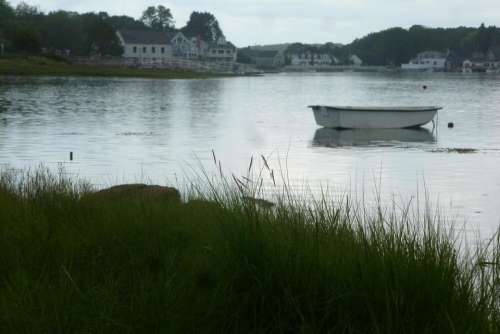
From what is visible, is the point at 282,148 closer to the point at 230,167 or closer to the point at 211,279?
the point at 230,167

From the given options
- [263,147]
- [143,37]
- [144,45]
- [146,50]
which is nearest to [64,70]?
[144,45]

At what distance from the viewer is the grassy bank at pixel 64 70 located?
10330 cm

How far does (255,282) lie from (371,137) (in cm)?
3029

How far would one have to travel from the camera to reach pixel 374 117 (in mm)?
38469

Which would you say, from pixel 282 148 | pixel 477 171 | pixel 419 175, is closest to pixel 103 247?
pixel 419 175

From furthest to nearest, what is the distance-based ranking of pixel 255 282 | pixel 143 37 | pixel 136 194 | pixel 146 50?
pixel 146 50 → pixel 143 37 → pixel 136 194 → pixel 255 282

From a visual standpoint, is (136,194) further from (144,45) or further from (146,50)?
(146,50)

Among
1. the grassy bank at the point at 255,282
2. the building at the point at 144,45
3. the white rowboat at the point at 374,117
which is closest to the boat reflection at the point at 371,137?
the white rowboat at the point at 374,117

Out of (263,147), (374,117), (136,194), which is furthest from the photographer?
(374,117)

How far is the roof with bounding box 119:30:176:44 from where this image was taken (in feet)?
531

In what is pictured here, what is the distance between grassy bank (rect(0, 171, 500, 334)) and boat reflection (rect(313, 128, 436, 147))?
85.6 ft

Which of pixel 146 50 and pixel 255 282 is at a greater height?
pixel 146 50

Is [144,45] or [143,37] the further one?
[143,37]

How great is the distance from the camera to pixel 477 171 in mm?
24000
